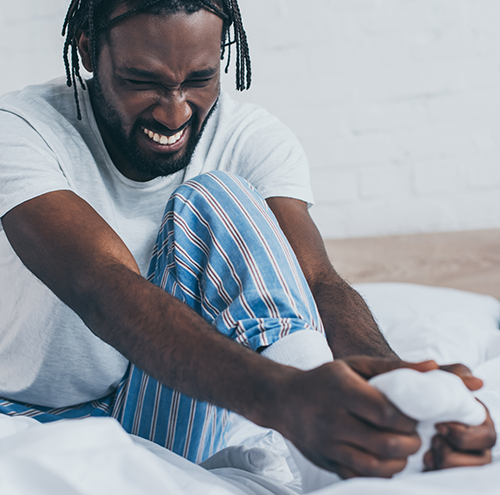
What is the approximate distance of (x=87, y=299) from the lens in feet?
1.95

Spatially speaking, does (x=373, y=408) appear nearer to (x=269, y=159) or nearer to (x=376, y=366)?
(x=376, y=366)

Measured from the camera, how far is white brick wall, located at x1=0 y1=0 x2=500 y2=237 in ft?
4.91

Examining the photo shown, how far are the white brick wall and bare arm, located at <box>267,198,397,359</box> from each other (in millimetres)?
658

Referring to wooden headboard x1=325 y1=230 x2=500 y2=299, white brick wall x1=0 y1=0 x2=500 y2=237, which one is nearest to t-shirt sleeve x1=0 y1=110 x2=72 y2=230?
white brick wall x1=0 y1=0 x2=500 y2=237

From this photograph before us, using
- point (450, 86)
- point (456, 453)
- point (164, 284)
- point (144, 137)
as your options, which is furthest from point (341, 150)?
point (456, 453)

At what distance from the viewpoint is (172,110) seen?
2.78 ft

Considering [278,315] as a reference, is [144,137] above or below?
above

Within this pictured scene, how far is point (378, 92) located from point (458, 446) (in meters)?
1.29

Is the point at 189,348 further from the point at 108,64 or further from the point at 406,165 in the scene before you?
the point at 406,165

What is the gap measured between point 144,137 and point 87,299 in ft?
1.27

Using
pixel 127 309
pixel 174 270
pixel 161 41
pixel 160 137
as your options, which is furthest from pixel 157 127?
pixel 127 309

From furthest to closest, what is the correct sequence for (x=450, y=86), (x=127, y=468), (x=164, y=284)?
1. (x=450, y=86)
2. (x=164, y=284)
3. (x=127, y=468)

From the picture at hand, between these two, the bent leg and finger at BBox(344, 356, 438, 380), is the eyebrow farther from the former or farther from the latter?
finger at BBox(344, 356, 438, 380)

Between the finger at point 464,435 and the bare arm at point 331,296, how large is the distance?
197 mm
